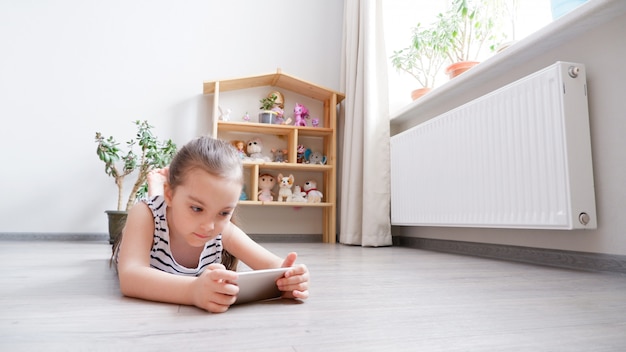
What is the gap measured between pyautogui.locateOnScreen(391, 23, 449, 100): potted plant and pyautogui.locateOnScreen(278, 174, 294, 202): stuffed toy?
0.95 meters

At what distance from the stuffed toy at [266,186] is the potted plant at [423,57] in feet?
3.47

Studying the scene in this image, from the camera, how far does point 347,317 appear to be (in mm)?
701

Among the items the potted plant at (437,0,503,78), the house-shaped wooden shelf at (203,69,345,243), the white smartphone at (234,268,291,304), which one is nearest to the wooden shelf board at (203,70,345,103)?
the house-shaped wooden shelf at (203,69,345,243)

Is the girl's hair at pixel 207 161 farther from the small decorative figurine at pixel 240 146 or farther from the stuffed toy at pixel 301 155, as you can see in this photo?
the stuffed toy at pixel 301 155

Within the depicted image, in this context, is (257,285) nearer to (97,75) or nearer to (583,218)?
(583,218)

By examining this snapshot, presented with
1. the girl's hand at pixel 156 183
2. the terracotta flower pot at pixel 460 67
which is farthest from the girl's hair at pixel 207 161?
the terracotta flower pot at pixel 460 67

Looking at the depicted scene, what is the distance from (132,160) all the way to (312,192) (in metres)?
1.14

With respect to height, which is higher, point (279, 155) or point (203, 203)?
point (279, 155)

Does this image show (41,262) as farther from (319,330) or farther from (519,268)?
(519,268)

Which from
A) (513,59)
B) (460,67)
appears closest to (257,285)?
(513,59)

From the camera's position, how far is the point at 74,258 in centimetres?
158

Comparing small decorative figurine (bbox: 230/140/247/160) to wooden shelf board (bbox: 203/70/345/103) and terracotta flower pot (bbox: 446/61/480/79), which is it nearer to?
wooden shelf board (bbox: 203/70/345/103)

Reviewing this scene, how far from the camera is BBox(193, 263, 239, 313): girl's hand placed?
2.27 feet

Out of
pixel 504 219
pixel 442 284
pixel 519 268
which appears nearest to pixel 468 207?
pixel 504 219
